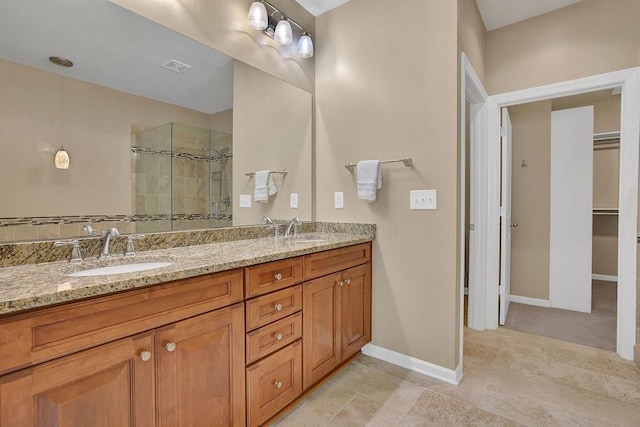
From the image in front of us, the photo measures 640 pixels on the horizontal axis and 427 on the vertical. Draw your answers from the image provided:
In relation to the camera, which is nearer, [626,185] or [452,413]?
[452,413]

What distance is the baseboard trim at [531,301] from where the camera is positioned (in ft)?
10.6

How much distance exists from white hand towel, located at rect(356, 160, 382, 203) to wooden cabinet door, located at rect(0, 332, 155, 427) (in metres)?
1.48

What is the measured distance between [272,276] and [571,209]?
10.7 feet

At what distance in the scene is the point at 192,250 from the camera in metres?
1.55

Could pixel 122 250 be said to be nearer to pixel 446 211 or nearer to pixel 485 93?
pixel 446 211

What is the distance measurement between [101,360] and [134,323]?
12cm

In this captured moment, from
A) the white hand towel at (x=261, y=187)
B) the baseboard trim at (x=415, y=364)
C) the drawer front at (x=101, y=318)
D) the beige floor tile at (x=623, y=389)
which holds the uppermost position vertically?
the white hand towel at (x=261, y=187)

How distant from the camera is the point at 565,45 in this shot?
2361mm

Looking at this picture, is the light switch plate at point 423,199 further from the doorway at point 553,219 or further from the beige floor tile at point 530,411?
the doorway at point 553,219

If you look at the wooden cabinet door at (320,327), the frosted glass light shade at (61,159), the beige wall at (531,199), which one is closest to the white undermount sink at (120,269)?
the frosted glass light shade at (61,159)

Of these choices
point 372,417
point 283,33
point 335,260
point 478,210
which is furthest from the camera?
point 478,210

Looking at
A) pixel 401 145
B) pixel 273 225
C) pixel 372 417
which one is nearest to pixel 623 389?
pixel 372 417

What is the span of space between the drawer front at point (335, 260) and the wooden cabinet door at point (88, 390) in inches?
32.6

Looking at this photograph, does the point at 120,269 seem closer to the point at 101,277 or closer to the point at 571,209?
the point at 101,277
